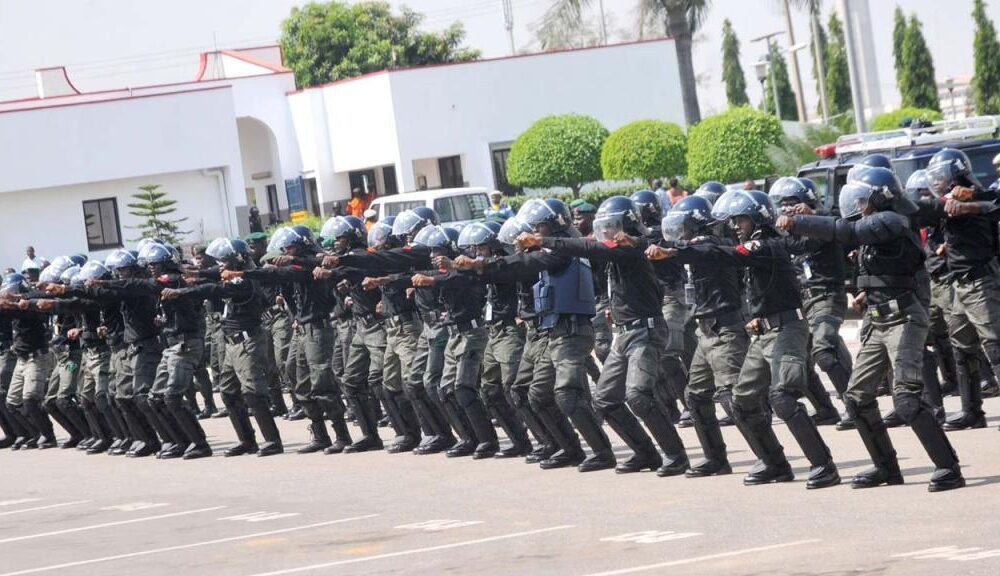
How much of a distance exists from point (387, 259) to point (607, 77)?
111 ft

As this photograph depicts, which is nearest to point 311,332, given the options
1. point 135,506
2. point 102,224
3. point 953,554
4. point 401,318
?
point 401,318

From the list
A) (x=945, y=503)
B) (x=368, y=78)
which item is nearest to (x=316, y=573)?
(x=945, y=503)

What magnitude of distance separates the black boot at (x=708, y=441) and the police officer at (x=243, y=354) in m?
5.42

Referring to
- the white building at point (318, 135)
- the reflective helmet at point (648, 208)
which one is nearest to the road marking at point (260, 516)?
the reflective helmet at point (648, 208)

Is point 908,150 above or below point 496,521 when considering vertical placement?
above

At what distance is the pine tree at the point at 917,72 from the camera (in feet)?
191

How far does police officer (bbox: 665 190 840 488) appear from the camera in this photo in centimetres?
1122

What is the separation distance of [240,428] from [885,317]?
26.6 ft

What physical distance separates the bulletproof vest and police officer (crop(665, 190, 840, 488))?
185 cm

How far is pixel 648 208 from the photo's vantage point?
1727 cm

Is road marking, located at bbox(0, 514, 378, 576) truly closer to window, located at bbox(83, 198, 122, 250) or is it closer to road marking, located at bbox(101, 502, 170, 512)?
road marking, located at bbox(101, 502, 170, 512)

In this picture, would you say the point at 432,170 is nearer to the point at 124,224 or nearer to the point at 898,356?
the point at 124,224

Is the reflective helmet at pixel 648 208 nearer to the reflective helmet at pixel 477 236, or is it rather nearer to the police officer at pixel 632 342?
the reflective helmet at pixel 477 236

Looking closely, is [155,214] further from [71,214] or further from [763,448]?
[763,448]
